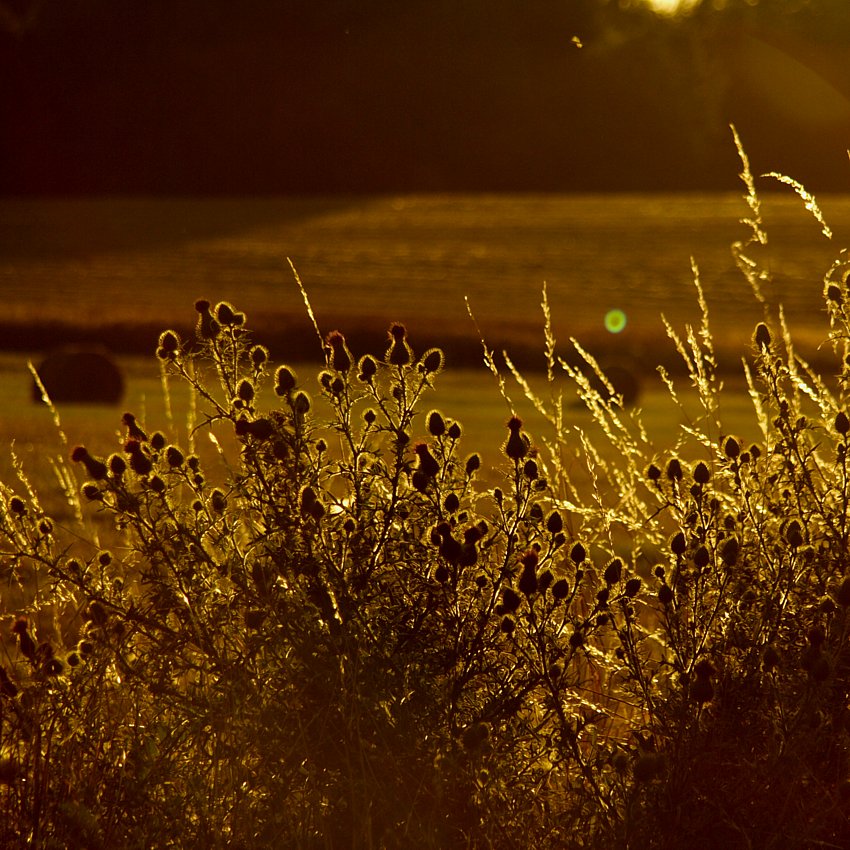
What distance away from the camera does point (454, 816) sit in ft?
10.6

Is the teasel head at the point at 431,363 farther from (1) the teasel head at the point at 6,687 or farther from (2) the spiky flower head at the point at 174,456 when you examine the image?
(1) the teasel head at the point at 6,687

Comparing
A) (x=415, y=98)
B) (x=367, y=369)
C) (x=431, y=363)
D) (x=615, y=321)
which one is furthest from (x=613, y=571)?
(x=415, y=98)

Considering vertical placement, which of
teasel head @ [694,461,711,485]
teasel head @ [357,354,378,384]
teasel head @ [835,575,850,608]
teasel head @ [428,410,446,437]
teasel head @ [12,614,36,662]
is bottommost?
teasel head @ [12,614,36,662]

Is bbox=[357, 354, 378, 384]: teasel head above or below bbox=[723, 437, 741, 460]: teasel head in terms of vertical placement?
below

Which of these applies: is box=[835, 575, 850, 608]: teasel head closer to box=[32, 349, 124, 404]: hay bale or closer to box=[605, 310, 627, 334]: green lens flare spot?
box=[32, 349, 124, 404]: hay bale

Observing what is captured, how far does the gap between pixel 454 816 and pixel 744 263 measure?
184 cm

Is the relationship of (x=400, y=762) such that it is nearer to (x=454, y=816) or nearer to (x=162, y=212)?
(x=454, y=816)

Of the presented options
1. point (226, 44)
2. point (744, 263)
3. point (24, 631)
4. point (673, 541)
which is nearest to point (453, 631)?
point (673, 541)

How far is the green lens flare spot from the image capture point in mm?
24031

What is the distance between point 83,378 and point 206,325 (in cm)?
1199

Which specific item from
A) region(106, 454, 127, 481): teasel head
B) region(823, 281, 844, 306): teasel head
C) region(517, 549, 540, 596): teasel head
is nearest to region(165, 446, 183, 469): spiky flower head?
region(106, 454, 127, 481): teasel head

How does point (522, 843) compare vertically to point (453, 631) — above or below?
below

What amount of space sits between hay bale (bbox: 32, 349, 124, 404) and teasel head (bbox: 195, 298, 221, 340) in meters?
11.9

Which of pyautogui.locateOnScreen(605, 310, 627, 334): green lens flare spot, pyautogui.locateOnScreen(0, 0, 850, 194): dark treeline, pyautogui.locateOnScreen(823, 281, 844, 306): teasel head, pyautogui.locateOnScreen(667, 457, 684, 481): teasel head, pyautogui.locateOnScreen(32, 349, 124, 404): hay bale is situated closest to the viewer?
pyautogui.locateOnScreen(667, 457, 684, 481): teasel head
